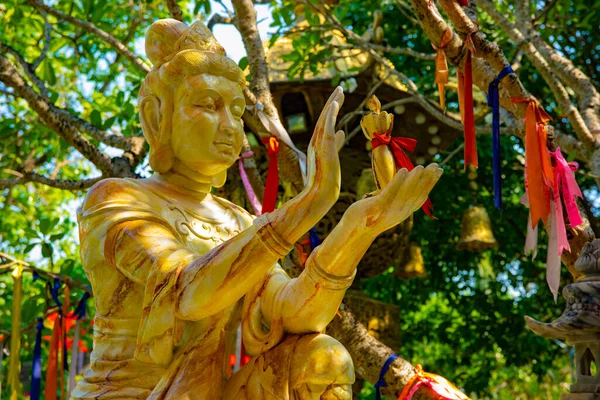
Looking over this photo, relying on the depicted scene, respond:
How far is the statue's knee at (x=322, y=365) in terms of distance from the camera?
238 cm

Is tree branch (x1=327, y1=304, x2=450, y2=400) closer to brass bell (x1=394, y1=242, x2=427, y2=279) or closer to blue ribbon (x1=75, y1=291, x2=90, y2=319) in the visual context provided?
blue ribbon (x1=75, y1=291, x2=90, y2=319)

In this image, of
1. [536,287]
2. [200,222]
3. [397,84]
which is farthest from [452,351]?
[200,222]

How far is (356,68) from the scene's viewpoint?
5.56 m

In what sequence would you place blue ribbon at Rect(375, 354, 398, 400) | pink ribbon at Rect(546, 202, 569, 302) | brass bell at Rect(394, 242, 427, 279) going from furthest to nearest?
brass bell at Rect(394, 242, 427, 279), blue ribbon at Rect(375, 354, 398, 400), pink ribbon at Rect(546, 202, 569, 302)

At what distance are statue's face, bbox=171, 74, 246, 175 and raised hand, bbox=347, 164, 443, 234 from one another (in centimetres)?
70

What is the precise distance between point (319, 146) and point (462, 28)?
5.83ft

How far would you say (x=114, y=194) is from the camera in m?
→ 2.71

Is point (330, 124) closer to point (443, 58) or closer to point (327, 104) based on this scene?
point (327, 104)

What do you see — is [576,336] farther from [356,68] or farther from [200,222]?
[356,68]

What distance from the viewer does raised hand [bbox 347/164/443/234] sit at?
219cm

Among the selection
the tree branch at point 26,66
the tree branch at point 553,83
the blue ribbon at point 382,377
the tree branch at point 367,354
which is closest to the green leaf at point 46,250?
the tree branch at point 26,66

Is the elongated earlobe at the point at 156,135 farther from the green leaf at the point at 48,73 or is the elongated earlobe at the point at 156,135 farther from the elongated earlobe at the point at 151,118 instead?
the green leaf at the point at 48,73

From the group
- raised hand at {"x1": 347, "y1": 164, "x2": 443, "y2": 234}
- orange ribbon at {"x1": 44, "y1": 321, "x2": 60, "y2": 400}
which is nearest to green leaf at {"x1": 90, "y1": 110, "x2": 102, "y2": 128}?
orange ribbon at {"x1": 44, "y1": 321, "x2": 60, "y2": 400}

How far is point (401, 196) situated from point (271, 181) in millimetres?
1898
